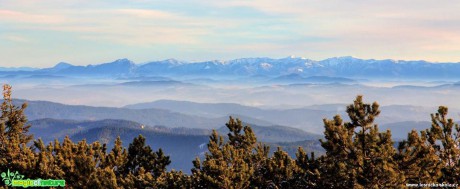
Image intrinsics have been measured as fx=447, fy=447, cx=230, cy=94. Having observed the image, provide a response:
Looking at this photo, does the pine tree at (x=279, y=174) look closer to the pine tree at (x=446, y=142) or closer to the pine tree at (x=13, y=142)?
the pine tree at (x=446, y=142)

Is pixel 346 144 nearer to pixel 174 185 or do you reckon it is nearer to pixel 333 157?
pixel 333 157

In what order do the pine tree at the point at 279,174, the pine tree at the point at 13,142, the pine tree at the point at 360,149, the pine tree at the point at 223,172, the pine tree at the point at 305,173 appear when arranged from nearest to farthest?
the pine tree at the point at 360,149
the pine tree at the point at 223,172
the pine tree at the point at 305,173
the pine tree at the point at 279,174
the pine tree at the point at 13,142

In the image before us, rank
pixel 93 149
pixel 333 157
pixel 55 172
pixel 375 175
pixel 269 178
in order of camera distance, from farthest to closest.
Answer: pixel 93 149
pixel 55 172
pixel 269 178
pixel 333 157
pixel 375 175

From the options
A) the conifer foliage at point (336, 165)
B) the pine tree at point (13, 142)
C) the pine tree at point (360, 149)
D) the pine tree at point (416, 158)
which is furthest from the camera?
the pine tree at point (13, 142)

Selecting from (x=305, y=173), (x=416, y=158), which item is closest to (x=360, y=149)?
(x=416, y=158)

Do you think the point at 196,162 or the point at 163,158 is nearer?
the point at 196,162

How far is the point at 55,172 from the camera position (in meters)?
37.2

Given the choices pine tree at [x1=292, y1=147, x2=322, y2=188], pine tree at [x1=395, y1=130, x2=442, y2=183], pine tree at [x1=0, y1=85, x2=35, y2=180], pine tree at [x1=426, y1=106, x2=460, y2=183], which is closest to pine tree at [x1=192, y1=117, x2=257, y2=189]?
pine tree at [x1=292, y1=147, x2=322, y2=188]

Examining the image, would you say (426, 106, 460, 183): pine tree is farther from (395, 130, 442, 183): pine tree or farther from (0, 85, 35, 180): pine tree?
(0, 85, 35, 180): pine tree

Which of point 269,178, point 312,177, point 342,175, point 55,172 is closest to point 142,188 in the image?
point 55,172

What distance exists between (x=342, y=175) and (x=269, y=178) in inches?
305

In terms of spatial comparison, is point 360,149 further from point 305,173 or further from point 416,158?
point 305,173

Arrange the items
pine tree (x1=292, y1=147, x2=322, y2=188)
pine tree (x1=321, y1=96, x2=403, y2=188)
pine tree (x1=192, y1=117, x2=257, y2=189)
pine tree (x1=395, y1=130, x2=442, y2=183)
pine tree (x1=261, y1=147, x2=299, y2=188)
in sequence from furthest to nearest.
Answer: pine tree (x1=261, y1=147, x2=299, y2=188) → pine tree (x1=292, y1=147, x2=322, y2=188) → pine tree (x1=192, y1=117, x2=257, y2=189) → pine tree (x1=395, y1=130, x2=442, y2=183) → pine tree (x1=321, y1=96, x2=403, y2=188)

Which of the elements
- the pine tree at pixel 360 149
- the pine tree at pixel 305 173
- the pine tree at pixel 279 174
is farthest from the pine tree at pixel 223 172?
the pine tree at pixel 360 149
